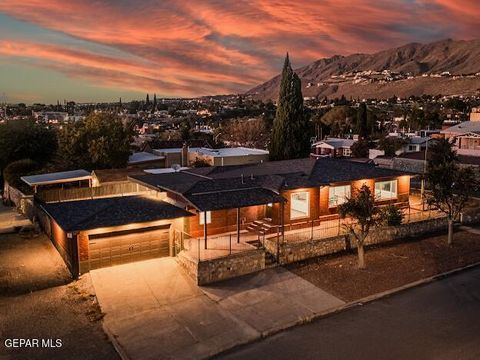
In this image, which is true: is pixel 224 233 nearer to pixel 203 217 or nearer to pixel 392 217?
pixel 203 217

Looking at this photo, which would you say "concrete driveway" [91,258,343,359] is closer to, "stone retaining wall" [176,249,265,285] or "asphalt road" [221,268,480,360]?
"stone retaining wall" [176,249,265,285]

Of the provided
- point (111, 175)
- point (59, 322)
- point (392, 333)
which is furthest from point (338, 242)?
point (111, 175)

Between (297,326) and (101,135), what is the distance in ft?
115

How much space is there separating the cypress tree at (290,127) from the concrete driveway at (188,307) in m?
29.0

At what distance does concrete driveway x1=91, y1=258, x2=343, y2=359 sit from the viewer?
14938 millimetres

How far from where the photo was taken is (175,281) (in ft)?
65.3

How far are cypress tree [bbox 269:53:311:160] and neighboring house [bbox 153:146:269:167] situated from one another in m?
1.95

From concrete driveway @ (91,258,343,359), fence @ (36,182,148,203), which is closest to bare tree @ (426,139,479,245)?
concrete driveway @ (91,258,343,359)

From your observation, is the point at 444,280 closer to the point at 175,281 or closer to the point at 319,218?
the point at 319,218

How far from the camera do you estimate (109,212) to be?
70.1 feet

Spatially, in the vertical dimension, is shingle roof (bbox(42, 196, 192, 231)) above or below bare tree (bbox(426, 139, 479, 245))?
below

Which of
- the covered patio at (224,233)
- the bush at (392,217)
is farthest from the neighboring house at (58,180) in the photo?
the bush at (392,217)

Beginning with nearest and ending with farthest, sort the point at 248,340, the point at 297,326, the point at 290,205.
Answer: the point at 248,340 → the point at 297,326 → the point at 290,205

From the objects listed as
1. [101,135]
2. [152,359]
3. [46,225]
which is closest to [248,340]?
[152,359]
